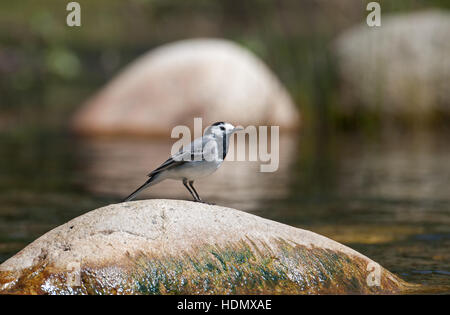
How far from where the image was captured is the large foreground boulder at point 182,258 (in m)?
5.49

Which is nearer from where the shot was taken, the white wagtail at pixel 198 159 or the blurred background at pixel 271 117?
Result: the white wagtail at pixel 198 159

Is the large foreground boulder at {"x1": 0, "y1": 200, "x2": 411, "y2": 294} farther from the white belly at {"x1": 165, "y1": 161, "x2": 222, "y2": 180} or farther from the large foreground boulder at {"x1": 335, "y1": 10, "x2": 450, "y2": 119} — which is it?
the large foreground boulder at {"x1": 335, "y1": 10, "x2": 450, "y2": 119}

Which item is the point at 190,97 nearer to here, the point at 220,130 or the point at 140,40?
the point at 220,130

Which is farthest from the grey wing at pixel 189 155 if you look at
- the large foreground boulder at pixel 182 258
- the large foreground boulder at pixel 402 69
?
the large foreground boulder at pixel 402 69

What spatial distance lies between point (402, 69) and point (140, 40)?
426 inches

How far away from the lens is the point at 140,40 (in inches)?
1029

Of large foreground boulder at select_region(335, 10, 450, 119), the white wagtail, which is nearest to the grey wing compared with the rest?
the white wagtail

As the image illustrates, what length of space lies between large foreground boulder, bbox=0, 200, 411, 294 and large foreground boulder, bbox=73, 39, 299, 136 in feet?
31.7

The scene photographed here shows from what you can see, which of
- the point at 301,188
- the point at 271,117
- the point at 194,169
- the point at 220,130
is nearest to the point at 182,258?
the point at 194,169

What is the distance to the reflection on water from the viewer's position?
26.2ft

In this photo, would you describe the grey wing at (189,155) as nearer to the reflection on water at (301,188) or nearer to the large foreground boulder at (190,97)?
the reflection on water at (301,188)

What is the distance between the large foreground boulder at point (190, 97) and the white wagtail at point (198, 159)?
29.8 feet
